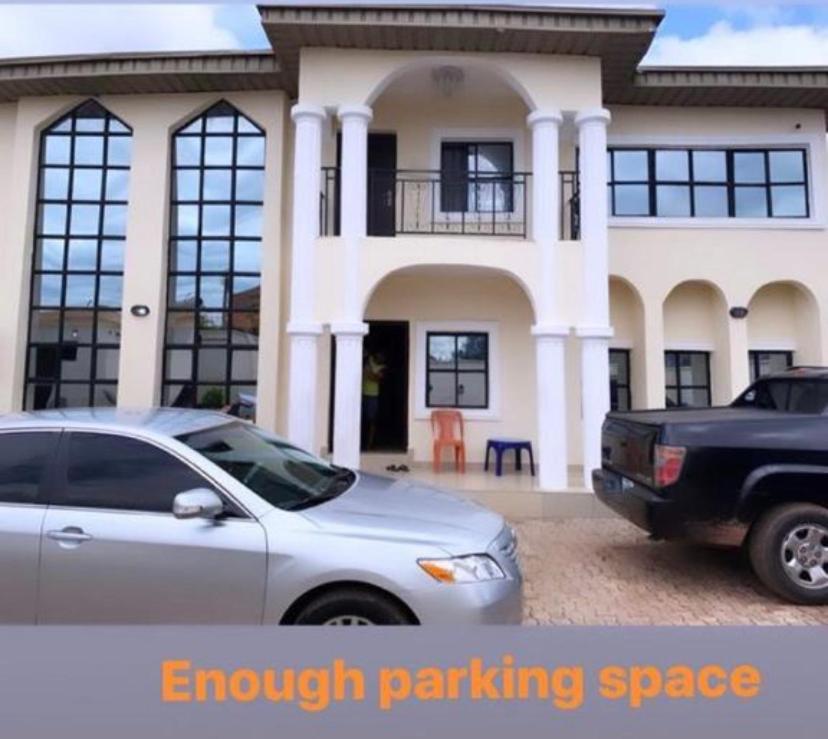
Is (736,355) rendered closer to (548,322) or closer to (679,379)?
(679,379)

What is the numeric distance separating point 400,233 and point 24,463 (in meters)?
7.01

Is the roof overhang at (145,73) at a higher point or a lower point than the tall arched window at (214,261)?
higher

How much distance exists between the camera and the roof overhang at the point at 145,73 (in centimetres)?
898

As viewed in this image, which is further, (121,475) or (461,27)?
(461,27)

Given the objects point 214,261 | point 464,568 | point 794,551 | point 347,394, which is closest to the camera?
point 464,568

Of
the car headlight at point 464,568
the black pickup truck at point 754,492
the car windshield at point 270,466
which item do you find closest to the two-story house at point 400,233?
the black pickup truck at point 754,492

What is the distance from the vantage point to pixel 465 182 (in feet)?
32.0

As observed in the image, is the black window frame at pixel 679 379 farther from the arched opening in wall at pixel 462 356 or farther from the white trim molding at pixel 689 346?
the arched opening in wall at pixel 462 356

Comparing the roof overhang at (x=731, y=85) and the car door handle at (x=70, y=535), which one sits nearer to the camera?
the car door handle at (x=70, y=535)

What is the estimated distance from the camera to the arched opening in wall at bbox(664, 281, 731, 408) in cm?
1009

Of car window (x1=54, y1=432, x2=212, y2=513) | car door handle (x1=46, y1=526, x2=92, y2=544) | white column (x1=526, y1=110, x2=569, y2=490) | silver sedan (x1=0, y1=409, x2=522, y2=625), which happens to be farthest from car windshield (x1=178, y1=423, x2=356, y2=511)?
white column (x1=526, y1=110, x2=569, y2=490)

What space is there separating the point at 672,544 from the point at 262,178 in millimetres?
7979

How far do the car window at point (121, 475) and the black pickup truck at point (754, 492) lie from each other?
3.49 metres

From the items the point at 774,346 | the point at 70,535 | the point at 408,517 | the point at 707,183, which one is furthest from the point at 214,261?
the point at 774,346
